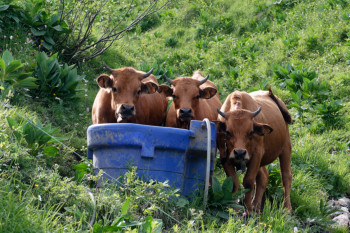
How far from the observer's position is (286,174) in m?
8.09

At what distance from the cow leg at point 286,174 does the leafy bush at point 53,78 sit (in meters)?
3.70

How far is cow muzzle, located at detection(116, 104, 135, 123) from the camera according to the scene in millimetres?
7336

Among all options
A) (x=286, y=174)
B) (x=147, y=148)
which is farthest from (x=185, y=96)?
(x=286, y=174)

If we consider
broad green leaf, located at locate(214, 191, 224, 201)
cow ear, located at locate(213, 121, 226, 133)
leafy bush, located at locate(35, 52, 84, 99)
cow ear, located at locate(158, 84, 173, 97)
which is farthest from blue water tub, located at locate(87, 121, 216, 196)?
leafy bush, located at locate(35, 52, 84, 99)

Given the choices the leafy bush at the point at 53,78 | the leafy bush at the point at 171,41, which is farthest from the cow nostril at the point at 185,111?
the leafy bush at the point at 171,41

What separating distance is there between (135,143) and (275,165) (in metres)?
3.68

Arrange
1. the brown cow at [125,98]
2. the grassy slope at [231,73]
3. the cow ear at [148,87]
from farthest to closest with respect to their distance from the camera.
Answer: the cow ear at [148,87] < the brown cow at [125,98] < the grassy slope at [231,73]

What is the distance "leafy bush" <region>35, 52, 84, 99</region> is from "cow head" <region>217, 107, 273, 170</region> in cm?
335

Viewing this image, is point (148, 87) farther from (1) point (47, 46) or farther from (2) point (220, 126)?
(1) point (47, 46)

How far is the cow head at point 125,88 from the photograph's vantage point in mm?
7371

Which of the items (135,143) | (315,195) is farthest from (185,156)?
(315,195)

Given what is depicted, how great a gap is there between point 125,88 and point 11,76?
1.86m

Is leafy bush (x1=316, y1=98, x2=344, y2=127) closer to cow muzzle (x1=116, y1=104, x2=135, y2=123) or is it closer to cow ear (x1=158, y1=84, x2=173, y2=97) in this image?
cow ear (x1=158, y1=84, x2=173, y2=97)

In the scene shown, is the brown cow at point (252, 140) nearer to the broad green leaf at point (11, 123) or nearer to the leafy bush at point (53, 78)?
the broad green leaf at point (11, 123)
